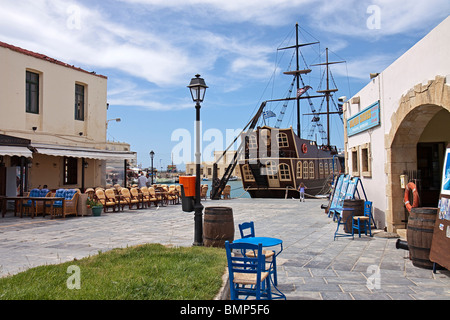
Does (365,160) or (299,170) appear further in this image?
(299,170)

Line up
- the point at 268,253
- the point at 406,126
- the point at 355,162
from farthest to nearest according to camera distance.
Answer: the point at 355,162 → the point at 406,126 → the point at 268,253

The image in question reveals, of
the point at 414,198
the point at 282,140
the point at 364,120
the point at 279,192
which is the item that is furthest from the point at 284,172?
the point at 414,198

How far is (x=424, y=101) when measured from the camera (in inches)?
290

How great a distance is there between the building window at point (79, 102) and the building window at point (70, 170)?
2.40m

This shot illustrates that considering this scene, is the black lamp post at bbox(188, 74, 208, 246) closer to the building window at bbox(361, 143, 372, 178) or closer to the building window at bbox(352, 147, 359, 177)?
the building window at bbox(361, 143, 372, 178)

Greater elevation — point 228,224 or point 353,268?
point 228,224

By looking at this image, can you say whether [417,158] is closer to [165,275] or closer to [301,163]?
[165,275]

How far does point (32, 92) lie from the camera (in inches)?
694

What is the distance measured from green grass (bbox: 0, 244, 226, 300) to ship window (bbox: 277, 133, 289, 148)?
2436 centimetres

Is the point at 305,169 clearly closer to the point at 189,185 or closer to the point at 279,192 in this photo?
the point at 279,192

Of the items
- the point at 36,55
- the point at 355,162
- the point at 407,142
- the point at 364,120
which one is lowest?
the point at 355,162

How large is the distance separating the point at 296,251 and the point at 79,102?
54.5 feet

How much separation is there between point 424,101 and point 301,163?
2350cm
